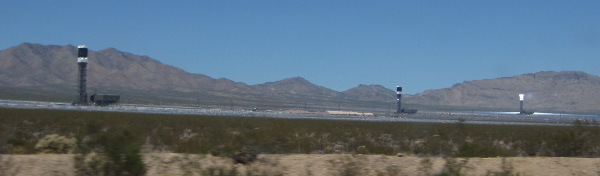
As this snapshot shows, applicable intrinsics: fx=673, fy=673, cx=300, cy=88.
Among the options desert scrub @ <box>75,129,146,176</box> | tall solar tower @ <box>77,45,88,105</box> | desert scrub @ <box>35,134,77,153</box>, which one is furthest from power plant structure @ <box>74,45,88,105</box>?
desert scrub @ <box>75,129,146,176</box>

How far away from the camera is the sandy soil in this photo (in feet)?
46.0

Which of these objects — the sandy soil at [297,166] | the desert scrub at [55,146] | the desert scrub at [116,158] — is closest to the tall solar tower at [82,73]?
the desert scrub at [55,146]

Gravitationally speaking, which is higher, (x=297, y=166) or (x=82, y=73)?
(x=82, y=73)

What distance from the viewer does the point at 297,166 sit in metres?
15.9

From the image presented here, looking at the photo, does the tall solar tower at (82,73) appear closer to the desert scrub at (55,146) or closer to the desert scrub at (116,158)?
the desert scrub at (55,146)

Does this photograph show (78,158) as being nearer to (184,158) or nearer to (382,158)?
(184,158)

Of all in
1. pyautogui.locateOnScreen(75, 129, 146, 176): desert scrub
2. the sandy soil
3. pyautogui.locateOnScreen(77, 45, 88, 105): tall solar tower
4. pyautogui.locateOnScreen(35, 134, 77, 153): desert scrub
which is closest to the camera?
pyautogui.locateOnScreen(75, 129, 146, 176): desert scrub

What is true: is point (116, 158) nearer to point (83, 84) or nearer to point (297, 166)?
point (297, 166)

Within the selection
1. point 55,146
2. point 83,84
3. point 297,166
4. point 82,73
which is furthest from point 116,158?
point 83,84

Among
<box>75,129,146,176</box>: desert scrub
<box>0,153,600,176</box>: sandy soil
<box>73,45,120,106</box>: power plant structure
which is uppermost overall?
<box>73,45,120,106</box>: power plant structure

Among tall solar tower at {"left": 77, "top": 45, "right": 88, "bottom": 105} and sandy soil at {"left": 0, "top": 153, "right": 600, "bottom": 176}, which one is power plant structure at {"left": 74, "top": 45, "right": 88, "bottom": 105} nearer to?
tall solar tower at {"left": 77, "top": 45, "right": 88, "bottom": 105}

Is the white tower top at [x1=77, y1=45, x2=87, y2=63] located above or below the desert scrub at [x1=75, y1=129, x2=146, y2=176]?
above

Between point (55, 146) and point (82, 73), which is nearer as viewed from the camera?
point (55, 146)

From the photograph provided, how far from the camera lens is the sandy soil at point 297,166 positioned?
14.0 metres
